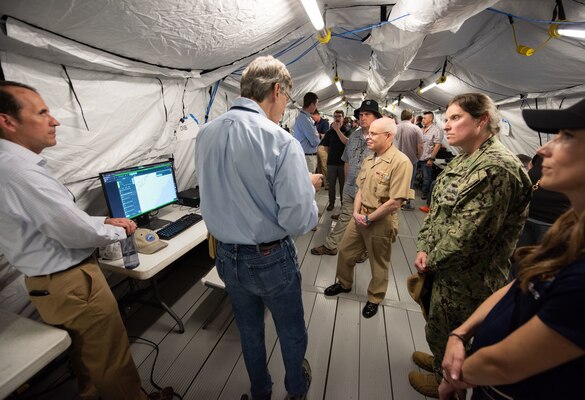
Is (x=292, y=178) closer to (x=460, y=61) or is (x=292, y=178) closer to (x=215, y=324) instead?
(x=215, y=324)

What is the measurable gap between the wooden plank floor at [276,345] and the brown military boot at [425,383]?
0.15 feet

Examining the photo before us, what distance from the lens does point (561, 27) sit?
1.69 meters

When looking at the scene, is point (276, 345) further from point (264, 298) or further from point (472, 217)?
point (472, 217)

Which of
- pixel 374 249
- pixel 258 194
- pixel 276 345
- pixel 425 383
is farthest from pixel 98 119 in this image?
pixel 425 383

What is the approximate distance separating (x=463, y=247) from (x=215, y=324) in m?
1.92

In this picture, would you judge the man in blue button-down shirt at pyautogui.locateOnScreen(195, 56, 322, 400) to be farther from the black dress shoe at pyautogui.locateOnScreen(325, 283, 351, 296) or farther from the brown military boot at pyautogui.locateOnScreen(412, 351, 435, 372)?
the black dress shoe at pyautogui.locateOnScreen(325, 283, 351, 296)

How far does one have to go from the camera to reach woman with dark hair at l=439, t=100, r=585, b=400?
0.52m

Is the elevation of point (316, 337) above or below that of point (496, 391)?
below

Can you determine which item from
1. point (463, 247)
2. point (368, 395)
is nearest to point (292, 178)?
point (463, 247)

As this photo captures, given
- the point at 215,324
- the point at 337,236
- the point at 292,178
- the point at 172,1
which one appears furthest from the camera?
the point at 337,236

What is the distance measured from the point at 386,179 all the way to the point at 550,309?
1425mm

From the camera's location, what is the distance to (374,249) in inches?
82.3

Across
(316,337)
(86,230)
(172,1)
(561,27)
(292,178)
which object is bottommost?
(316,337)

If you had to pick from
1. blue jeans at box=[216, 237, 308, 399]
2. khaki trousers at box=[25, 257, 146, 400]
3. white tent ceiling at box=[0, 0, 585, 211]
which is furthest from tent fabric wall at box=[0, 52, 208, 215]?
blue jeans at box=[216, 237, 308, 399]
